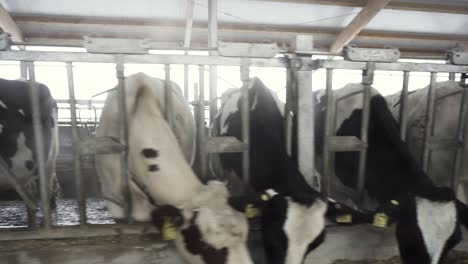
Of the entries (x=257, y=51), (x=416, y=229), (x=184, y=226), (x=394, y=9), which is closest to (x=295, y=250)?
(x=184, y=226)

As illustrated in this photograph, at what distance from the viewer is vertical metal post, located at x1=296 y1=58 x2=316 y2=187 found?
269cm

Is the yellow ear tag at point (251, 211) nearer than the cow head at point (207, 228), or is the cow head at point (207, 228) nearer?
the cow head at point (207, 228)

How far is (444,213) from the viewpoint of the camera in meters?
2.23

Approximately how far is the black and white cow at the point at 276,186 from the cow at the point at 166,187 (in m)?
0.26

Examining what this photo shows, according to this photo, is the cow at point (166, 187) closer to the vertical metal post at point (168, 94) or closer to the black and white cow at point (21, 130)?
the vertical metal post at point (168, 94)

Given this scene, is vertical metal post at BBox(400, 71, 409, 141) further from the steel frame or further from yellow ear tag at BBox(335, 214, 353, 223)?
yellow ear tag at BBox(335, 214, 353, 223)

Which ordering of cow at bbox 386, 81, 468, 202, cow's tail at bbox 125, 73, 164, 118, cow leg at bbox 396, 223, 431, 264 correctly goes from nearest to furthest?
cow leg at bbox 396, 223, 431, 264 → cow's tail at bbox 125, 73, 164, 118 → cow at bbox 386, 81, 468, 202

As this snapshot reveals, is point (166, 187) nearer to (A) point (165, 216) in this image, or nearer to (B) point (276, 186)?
(A) point (165, 216)

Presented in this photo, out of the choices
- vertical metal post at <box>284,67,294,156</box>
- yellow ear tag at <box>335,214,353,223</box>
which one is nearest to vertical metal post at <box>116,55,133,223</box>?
vertical metal post at <box>284,67,294,156</box>

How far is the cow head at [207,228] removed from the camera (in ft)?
6.31

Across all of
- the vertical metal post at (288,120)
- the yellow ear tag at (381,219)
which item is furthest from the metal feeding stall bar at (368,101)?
the yellow ear tag at (381,219)

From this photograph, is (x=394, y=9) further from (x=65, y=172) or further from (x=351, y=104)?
(x=65, y=172)

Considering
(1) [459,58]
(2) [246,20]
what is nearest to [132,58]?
(1) [459,58]

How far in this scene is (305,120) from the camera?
8.90 ft
